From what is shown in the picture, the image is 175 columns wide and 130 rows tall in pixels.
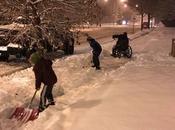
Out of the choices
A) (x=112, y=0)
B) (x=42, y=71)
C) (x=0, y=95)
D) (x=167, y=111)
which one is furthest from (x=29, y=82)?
(x=112, y=0)

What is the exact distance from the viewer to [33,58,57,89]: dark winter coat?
35.5 ft

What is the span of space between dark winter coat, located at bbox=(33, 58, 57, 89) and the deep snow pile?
2.23 feet

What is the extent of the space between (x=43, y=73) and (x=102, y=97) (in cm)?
172

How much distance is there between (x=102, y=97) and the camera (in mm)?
11523

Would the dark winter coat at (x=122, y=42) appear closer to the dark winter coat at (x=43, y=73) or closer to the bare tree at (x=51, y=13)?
the bare tree at (x=51, y=13)

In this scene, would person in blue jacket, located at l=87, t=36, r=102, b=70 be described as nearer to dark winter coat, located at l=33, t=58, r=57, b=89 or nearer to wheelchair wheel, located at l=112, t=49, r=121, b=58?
wheelchair wheel, located at l=112, t=49, r=121, b=58

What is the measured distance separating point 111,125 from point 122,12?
325 feet

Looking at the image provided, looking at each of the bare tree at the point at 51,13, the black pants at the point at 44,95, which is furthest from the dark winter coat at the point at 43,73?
the bare tree at the point at 51,13

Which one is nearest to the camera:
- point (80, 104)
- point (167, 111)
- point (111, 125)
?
point (111, 125)

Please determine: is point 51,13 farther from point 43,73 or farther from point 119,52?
point 43,73

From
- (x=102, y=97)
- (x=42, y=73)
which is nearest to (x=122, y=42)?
(x=102, y=97)

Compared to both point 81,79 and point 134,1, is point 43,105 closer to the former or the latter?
point 81,79

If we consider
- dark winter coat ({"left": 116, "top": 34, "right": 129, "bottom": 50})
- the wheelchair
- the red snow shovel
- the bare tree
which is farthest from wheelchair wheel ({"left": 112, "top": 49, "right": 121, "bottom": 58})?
the red snow shovel

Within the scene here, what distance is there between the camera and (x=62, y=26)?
65.0 feet
